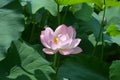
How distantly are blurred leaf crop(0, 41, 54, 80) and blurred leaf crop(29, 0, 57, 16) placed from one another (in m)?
0.16

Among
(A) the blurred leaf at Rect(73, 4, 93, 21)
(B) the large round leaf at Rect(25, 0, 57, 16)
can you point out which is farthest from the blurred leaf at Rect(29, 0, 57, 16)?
(A) the blurred leaf at Rect(73, 4, 93, 21)

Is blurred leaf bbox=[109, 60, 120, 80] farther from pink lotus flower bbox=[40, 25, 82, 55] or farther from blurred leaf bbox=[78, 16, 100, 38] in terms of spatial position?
blurred leaf bbox=[78, 16, 100, 38]

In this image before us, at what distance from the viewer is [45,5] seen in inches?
60.3

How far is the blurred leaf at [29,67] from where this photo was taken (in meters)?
1.38

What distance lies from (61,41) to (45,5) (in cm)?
23

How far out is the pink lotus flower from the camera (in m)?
1.32

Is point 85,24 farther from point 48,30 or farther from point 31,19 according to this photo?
point 48,30

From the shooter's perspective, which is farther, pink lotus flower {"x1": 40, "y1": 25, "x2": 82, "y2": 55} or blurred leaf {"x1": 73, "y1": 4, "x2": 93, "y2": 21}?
blurred leaf {"x1": 73, "y1": 4, "x2": 93, "y2": 21}

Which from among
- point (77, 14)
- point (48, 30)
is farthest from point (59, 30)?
point (77, 14)

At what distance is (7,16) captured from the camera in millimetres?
1449

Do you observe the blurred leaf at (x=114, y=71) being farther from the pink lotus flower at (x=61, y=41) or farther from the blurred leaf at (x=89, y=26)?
the blurred leaf at (x=89, y=26)

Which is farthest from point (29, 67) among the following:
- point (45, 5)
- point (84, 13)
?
point (84, 13)

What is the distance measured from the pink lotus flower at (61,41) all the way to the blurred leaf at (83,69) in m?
0.18

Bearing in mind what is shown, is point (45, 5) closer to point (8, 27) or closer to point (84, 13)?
point (8, 27)
